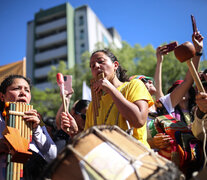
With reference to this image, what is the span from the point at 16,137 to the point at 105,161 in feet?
3.71

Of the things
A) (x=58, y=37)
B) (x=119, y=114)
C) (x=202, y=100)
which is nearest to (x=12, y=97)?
(x=119, y=114)

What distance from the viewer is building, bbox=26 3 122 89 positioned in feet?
112

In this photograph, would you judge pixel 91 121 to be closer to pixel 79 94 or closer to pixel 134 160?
pixel 134 160

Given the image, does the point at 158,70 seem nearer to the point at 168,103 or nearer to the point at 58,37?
the point at 168,103

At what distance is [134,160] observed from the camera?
1376 millimetres

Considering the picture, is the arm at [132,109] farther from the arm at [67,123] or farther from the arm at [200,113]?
the arm at [67,123]

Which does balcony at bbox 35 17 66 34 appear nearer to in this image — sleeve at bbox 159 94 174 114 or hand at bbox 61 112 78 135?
sleeve at bbox 159 94 174 114

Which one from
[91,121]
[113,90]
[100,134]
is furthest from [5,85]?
[100,134]

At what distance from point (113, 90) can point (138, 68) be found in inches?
622

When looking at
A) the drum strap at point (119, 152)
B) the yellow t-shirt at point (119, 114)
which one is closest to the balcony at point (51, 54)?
the yellow t-shirt at point (119, 114)

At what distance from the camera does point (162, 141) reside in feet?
7.79

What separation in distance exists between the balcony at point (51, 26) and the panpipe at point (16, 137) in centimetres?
3509

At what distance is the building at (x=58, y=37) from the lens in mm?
34281

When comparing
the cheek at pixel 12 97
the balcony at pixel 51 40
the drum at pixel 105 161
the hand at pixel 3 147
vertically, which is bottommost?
the drum at pixel 105 161
